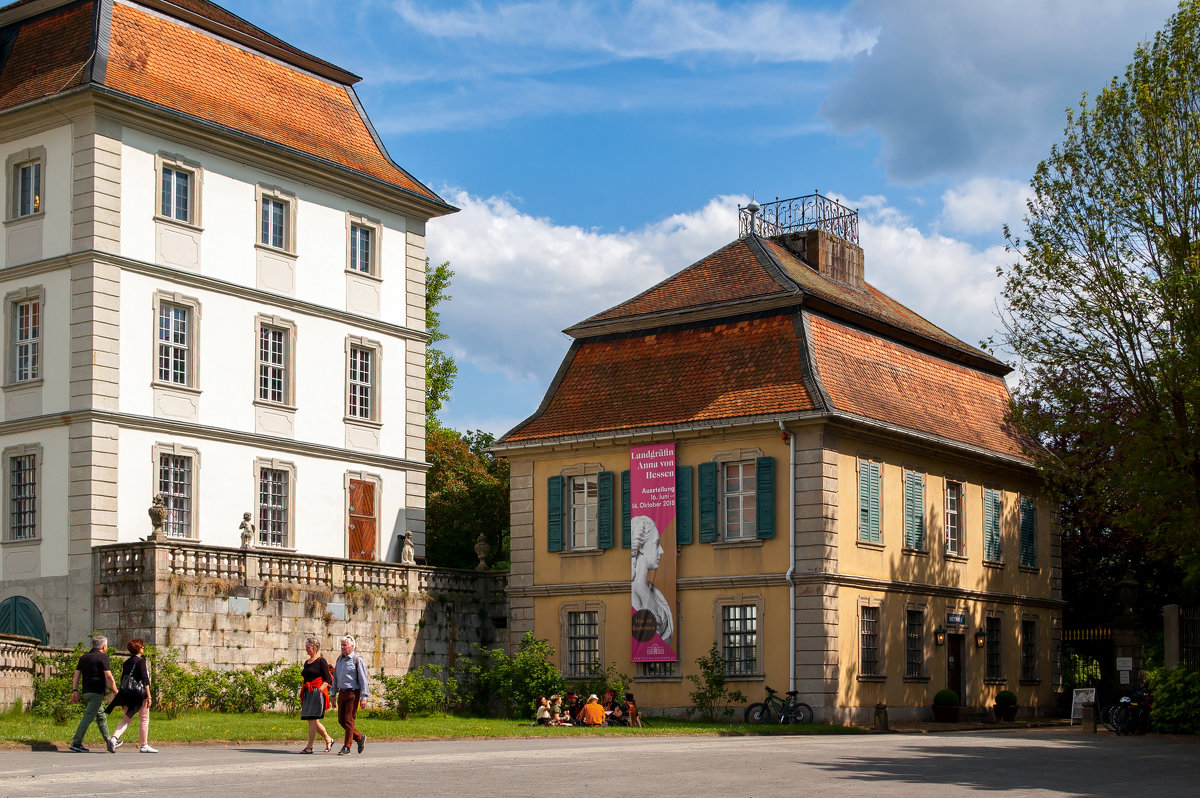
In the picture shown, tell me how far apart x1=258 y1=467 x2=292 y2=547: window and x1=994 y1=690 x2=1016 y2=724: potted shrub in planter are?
17.7 m

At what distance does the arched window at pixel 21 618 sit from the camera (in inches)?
1373

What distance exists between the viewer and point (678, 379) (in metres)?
39.3

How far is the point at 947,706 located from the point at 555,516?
10.2 metres

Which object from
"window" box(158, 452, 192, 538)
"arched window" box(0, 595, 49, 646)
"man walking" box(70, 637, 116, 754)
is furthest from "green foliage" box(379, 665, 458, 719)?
"man walking" box(70, 637, 116, 754)

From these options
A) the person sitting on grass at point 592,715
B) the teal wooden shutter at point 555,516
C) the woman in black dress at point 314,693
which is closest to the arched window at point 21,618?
the person sitting on grass at point 592,715

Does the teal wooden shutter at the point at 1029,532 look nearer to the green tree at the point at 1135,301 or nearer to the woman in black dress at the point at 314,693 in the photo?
the green tree at the point at 1135,301

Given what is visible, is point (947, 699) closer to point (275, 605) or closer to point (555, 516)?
point (555, 516)

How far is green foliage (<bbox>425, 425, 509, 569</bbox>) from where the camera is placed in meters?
51.5

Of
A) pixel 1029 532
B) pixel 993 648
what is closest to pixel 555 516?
pixel 993 648

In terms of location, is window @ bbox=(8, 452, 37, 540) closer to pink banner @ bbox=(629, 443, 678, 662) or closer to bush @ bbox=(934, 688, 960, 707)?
pink banner @ bbox=(629, 443, 678, 662)

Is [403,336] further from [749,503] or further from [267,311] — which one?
[749,503]

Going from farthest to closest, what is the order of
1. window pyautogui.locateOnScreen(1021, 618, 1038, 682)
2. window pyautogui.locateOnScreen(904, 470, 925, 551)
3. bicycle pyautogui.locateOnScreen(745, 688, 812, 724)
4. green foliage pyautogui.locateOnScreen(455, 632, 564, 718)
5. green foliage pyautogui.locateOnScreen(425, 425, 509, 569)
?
1. green foliage pyautogui.locateOnScreen(425, 425, 509, 569)
2. window pyautogui.locateOnScreen(1021, 618, 1038, 682)
3. window pyautogui.locateOnScreen(904, 470, 925, 551)
4. green foliage pyautogui.locateOnScreen(455, 632, 564, 718)
5. bicycle pyautogui.locateOnScreen(745, 688, 812, 724)

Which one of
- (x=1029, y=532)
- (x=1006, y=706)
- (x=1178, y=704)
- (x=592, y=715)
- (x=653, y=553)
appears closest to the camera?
(x=1178, y=704)

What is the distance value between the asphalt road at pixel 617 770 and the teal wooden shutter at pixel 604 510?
1241cm
